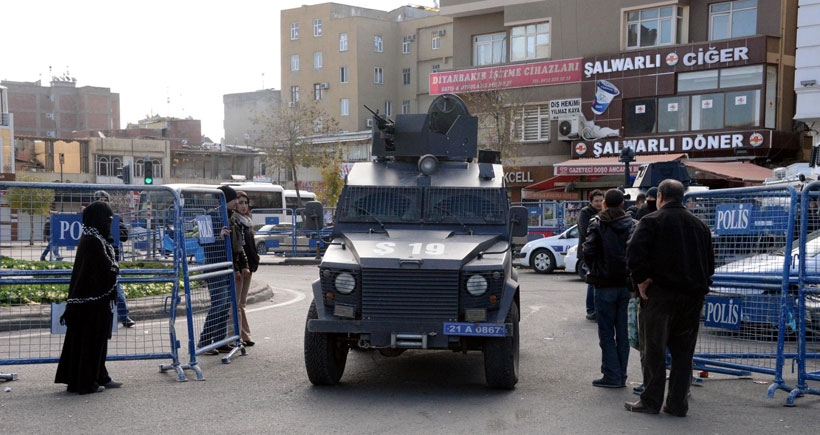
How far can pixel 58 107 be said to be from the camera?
92.4 meters

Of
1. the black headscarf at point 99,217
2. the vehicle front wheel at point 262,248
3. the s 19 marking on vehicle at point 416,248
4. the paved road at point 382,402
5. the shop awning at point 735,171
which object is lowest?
the vehicle front wheel at point 262,248

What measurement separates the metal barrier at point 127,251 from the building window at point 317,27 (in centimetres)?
6278

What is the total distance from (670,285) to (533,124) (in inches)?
1289

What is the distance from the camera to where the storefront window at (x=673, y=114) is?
34219mm

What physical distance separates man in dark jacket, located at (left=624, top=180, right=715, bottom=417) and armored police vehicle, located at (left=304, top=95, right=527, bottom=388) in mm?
1250

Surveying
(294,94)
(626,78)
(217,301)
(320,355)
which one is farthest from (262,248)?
(294,94)

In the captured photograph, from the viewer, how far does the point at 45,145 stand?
63.0 m

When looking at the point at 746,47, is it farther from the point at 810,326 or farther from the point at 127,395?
the point at 127,395

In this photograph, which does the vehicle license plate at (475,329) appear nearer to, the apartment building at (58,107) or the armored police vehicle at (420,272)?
the armored police vehicle at (420,272)

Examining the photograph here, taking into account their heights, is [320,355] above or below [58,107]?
below

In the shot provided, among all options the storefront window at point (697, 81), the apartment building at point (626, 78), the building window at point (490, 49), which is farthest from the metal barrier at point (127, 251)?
the building window at point (490, 49)

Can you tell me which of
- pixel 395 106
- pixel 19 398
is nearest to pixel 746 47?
pixel 19 398

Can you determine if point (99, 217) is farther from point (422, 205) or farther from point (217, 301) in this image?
point (422, 205)

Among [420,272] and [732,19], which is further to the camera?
[732,19]
